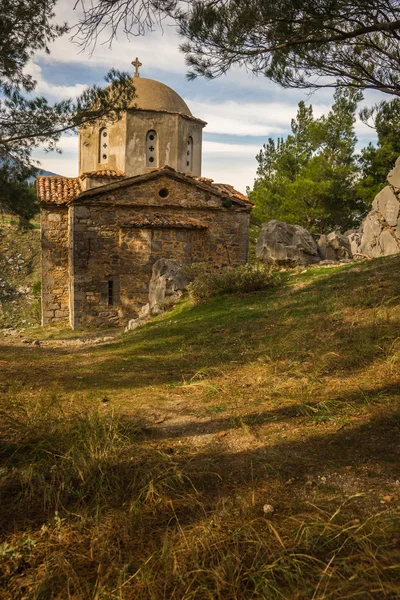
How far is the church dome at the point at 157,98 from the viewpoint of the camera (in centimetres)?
1728

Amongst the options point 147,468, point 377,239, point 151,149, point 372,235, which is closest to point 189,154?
point 151,149

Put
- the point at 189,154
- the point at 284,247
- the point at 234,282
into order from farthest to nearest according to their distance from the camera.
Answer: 1. the point at 189,154
2. the point at 284,247
3. the point at 234,282

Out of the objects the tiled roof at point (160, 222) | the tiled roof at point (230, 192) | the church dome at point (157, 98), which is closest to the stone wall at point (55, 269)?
the tiled roof at point (160, 222)

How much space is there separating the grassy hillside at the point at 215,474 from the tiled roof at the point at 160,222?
9176 mm

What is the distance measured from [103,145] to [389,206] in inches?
403

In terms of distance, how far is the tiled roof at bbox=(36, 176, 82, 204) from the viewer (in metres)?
16.4

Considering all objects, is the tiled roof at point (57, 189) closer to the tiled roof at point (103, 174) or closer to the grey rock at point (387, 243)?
the tiled roof at point (103, 174)

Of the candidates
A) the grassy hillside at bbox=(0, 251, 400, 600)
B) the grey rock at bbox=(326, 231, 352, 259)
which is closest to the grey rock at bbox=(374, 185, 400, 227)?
A: the grey rock at bbox=(326, 231, 352, 259)

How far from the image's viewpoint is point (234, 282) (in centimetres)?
1100

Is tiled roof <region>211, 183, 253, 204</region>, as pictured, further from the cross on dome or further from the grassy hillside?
the grassy hillside

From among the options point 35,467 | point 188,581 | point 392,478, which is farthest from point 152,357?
point 188,581

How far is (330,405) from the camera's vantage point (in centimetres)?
447

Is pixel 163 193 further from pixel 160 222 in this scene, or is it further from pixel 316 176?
pixel 316 176

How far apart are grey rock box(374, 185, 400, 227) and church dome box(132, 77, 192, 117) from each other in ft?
27.3
